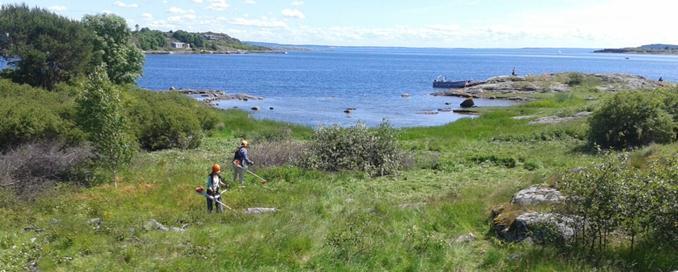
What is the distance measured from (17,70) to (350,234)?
4874cm

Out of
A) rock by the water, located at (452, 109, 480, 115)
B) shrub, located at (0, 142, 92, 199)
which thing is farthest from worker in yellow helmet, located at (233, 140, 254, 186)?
rock by the water, located at (452, 109, 480, 115)

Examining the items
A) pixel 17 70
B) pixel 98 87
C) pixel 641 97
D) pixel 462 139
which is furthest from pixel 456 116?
pixel 98 87

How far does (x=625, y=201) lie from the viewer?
464 inches

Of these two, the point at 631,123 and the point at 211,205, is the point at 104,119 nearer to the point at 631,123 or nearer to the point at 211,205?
the point at 211,205

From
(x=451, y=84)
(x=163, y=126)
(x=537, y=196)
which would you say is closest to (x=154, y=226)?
(x=537, y=196)

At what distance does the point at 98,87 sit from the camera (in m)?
20.8

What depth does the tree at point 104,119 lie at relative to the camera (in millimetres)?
20875

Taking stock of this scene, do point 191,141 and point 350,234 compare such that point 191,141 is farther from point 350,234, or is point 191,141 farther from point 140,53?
point 140,53

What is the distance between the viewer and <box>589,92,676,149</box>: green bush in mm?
30094

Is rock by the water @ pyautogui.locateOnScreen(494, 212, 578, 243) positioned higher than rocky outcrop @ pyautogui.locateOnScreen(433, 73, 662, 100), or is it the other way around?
rock by the water @ pyautogui.locateOnScreen(494, 212, 578, 243)

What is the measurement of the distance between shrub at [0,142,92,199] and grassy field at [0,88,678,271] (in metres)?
1.17

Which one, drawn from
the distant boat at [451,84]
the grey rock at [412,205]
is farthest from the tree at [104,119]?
the distant boat at [451,84]

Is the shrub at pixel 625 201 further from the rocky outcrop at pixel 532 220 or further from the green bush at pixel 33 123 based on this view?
the green bush at pixel 33 123

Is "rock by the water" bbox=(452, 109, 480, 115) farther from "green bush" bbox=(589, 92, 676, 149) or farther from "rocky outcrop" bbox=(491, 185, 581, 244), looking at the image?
"rocky outcrop" bbox=(491, 185, 581, 244)
